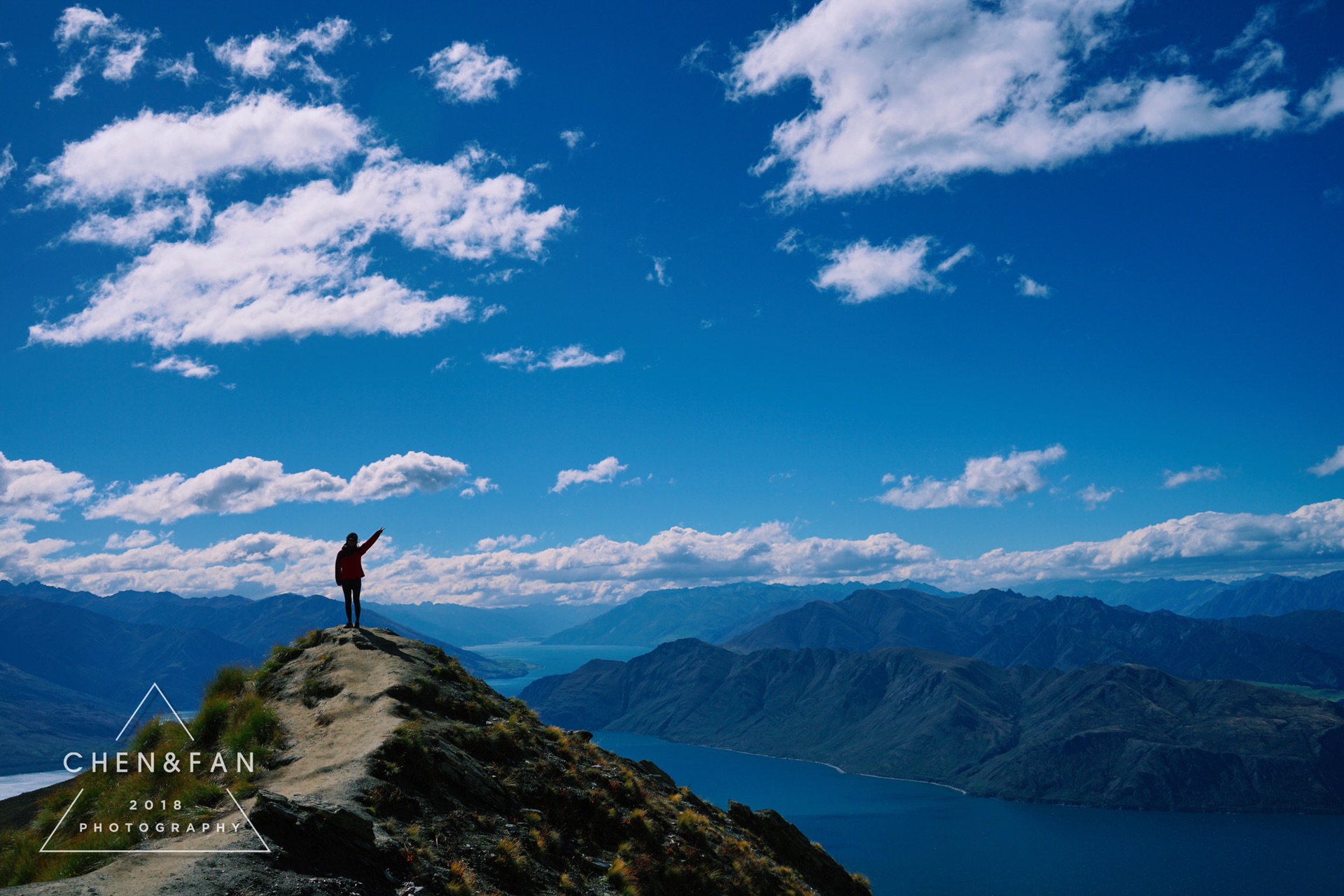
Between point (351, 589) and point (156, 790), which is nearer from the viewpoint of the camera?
point (156, 790)

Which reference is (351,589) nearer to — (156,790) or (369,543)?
(369,543)

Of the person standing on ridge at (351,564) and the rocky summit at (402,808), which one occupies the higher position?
the person standing on ridge at (351,564)

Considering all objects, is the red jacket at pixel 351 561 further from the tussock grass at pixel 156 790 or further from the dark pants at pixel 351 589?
the tussock grass at pixel 156 790

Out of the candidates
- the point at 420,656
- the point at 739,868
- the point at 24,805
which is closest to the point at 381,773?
the point at 420,656

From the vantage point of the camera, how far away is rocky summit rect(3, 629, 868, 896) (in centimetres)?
1631

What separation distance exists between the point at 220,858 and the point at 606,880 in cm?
1125

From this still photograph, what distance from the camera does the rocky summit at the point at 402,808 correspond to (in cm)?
1631

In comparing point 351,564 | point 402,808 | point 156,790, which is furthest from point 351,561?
point 402,808

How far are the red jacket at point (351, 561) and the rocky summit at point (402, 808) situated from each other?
8.50ft

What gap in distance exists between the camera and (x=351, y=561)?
32719mm

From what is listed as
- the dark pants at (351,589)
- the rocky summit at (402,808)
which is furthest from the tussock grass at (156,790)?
the dark pants at (351,589)

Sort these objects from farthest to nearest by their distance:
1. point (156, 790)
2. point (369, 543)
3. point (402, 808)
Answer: point (369, 543), point (156, 790), point (402, 808)

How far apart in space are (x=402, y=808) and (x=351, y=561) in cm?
1513

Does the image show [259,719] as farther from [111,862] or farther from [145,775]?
[111,862]
